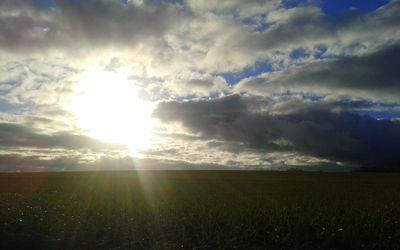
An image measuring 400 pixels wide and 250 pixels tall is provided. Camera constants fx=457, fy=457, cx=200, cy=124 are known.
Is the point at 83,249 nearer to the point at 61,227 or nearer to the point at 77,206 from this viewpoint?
the point at 61,227

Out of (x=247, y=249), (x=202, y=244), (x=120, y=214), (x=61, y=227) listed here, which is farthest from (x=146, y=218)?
(x=247, y=249)

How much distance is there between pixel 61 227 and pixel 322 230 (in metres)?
8.56

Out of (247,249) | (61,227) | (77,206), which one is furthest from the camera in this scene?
(77,206)

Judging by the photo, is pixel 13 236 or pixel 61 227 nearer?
pixel 13 236

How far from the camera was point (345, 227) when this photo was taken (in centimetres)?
1419

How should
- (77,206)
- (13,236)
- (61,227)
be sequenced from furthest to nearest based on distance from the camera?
(77,206) < (61,227) < (13,236)

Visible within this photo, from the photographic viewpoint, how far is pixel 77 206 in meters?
20.6

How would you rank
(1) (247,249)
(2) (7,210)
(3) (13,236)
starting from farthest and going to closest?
1. (2) (7,210)
2. (3) (13,236)
3. (1) (247,249)

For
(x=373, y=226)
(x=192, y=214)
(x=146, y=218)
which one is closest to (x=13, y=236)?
(x=146, y=218)

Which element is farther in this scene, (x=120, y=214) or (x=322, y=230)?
(x=120, y=214)

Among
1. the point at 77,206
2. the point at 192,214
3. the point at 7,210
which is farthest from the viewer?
the point at 77,206

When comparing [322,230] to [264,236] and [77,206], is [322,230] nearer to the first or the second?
[264,236]

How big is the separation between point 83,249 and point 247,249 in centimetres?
457

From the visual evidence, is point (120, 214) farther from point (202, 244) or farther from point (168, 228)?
point (202, 244)
